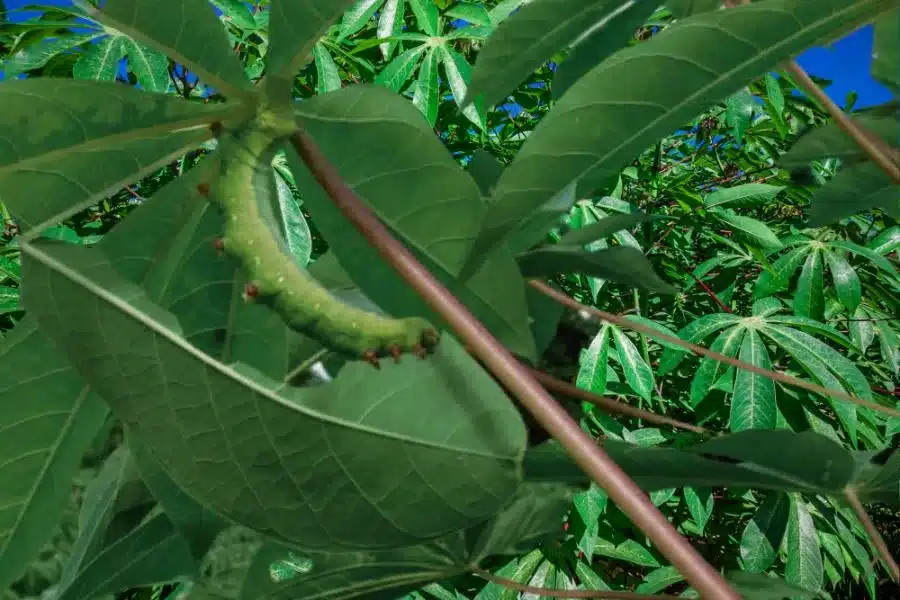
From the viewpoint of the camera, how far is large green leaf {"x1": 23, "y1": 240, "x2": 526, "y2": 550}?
0.71ft

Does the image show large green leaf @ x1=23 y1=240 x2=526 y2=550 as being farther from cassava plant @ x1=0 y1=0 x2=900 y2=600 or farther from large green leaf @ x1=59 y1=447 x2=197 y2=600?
large green leaf @ x1=59 y1=447 x2=197 y2=600

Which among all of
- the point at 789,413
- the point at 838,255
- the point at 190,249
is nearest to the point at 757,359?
the point at 789,413

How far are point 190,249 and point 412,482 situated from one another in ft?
0.52

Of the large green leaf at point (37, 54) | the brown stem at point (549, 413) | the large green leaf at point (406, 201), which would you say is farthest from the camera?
the large green leaf at point (37, 54)

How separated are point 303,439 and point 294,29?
0.14 m

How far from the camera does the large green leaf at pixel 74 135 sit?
266 millimetres

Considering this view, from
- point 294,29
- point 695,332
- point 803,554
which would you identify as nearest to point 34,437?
point 294,29

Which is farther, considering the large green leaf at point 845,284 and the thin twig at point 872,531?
the large green leaf at point 845,284

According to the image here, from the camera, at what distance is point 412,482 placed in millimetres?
217

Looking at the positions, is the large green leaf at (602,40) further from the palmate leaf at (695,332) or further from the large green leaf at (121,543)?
the palmate leaf at (695,332)

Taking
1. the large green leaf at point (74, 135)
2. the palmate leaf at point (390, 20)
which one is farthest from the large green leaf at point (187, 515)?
the palmate leaf at point (390, 20)

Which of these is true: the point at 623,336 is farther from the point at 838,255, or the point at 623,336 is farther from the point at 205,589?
the point at 205,589

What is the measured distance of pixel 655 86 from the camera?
0.73 feet

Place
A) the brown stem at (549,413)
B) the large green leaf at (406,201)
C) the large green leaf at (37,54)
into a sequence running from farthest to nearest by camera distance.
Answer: the large green leaf at (37,54) → the large green leaf at (406,201) → the brown stem at (549,413)
